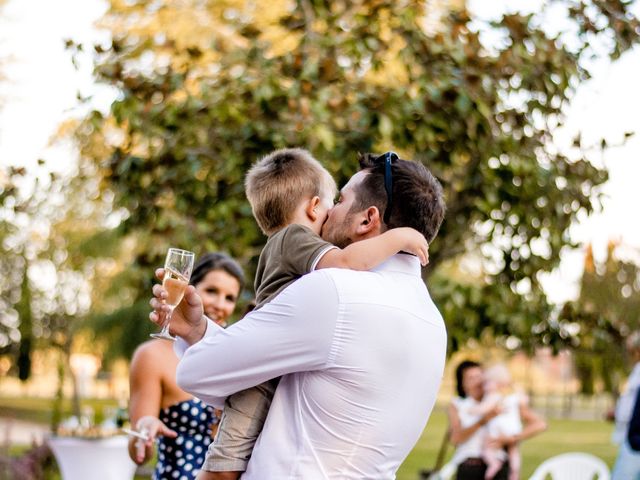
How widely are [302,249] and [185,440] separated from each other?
181cm

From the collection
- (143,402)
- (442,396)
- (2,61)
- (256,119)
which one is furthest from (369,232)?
(442,396)

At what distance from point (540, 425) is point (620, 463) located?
1.57 m

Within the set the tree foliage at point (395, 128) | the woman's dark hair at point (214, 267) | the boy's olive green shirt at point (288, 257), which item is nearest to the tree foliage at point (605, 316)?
the tree foliage at point (395, 128)

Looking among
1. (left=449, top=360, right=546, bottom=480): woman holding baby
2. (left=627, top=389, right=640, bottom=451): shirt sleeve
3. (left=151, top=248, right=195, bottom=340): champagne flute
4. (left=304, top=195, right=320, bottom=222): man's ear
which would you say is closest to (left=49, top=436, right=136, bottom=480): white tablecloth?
(left=449, top=360, right=546, bottom=480): woman holding baby

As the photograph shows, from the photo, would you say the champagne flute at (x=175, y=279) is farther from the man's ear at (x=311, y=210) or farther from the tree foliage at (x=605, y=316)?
the tree foliage at (x=605, y=316)

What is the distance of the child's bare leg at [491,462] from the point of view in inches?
332

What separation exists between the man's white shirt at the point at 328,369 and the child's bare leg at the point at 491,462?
6.23m

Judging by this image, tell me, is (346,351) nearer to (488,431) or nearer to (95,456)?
(95,456)

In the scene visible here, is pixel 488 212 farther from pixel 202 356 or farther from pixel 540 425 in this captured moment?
pixel 202 356

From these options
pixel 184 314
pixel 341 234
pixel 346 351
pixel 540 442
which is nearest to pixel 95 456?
pixel 184 314

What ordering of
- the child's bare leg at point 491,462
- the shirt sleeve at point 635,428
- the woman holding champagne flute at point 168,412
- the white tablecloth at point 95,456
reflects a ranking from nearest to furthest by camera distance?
1. the woman holding champagne flute at point 168,412
2. the shirt sleeve at point 635,428
3. the white tablecloth at point 95,456
4. the child's bare leg at point 491,462

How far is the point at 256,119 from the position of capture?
7203 millimetres

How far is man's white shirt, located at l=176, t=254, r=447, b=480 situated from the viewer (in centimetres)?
233

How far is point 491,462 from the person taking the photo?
8.45 meters
